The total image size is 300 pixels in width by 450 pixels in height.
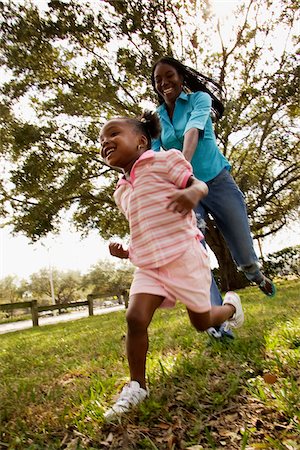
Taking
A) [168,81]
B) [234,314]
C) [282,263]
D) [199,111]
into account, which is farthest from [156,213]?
[282,263]

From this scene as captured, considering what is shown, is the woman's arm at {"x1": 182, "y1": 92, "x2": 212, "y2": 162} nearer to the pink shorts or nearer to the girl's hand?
the girl's hand

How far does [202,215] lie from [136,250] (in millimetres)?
1221

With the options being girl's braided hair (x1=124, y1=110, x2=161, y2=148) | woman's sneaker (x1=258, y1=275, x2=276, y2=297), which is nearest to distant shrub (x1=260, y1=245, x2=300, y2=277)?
woman's sneaker (x1=258, y1=275, x2=276, y2=297)

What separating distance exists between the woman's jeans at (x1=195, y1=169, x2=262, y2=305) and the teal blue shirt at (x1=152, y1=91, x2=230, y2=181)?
0.28 feet

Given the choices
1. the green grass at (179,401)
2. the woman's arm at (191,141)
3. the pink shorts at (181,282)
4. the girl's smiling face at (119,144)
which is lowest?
the green grass at (179,401)

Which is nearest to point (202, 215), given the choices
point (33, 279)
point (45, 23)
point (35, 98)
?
point (45, 23)

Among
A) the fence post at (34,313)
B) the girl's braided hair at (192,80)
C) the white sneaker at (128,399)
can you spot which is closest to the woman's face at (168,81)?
the girl's braided hair at (192,80)

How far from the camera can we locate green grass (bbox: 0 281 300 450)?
164 centimetres

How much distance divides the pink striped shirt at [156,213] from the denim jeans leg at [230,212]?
0.94m

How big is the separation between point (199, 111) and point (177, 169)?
1047mm

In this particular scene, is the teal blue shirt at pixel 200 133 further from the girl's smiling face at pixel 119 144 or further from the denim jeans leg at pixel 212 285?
the girl's smiling face at pixel 119 144

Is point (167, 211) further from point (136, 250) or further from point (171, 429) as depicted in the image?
point (171, 429)

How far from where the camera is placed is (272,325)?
3361 mm

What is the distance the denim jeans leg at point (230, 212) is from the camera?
309cm
